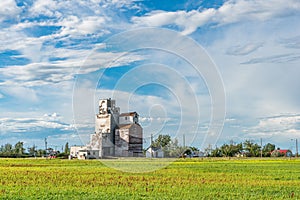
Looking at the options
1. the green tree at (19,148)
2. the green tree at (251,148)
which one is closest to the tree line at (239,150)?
the green tree at (251,148)

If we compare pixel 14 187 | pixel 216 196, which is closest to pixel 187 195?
pixel 216 196

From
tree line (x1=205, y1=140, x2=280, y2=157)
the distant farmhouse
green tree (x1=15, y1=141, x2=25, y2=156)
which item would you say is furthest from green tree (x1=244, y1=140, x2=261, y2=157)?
green tree (x1=15, y1=141, x2=25, y2=156)

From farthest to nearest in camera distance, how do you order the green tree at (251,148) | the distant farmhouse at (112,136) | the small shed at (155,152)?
the green tree at (251,148), the small shed at (155,152), the distant farmhouse at (112,136)

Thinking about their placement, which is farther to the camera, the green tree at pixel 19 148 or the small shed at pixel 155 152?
the green tree at pixel 19 148

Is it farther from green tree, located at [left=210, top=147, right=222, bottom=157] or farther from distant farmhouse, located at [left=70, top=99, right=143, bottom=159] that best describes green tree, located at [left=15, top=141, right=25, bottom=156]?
green tree, located at [left=210, top=147, right=222, bottom=157]

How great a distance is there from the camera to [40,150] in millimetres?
140625

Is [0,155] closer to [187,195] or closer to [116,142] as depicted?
[116,142]

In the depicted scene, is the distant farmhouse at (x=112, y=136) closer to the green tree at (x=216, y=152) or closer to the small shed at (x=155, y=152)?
the small shed at (x=155, y=152)

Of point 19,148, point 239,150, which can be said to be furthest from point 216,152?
point 19,148

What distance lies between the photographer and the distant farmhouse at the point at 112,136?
97.3m

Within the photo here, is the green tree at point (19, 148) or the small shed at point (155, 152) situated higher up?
the green tree at point (19, 148)

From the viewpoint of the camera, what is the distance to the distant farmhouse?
319 feet

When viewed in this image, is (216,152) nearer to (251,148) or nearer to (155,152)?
(251,148)

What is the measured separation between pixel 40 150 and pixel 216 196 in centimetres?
12882
